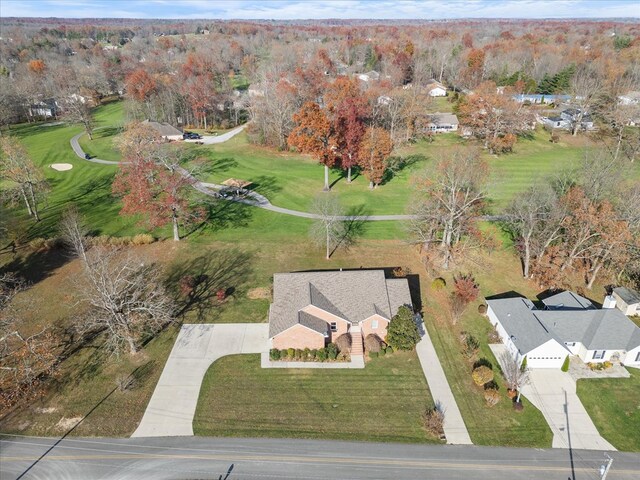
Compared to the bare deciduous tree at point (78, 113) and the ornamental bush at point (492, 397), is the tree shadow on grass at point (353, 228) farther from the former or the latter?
the bare deciduous tree at point (78, 113)

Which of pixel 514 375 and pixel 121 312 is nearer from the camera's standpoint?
pixel 514 375

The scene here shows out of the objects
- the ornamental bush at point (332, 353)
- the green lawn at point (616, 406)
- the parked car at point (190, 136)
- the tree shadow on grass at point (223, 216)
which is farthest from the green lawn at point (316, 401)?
the parked car at point (190, 136)

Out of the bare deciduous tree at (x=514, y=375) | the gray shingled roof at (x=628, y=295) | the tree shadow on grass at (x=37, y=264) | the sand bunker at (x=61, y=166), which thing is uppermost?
the sand bunker at (x=61, y=166)

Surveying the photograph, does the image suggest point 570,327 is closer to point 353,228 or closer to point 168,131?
point 353,228

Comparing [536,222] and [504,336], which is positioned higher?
[536,222]

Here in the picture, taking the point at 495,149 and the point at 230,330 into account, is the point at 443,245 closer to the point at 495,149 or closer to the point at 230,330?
the point at 230,330

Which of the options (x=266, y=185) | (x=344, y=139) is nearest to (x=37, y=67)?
(x=266, y=185)

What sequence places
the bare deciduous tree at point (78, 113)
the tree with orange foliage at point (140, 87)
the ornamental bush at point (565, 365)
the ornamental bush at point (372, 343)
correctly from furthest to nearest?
the tree with orange foliage at point (140, 87), the bare deciduous tree at point (78, 113), the ornamental bush at point (372, 343), the ornamental bush at point (565, 365)
